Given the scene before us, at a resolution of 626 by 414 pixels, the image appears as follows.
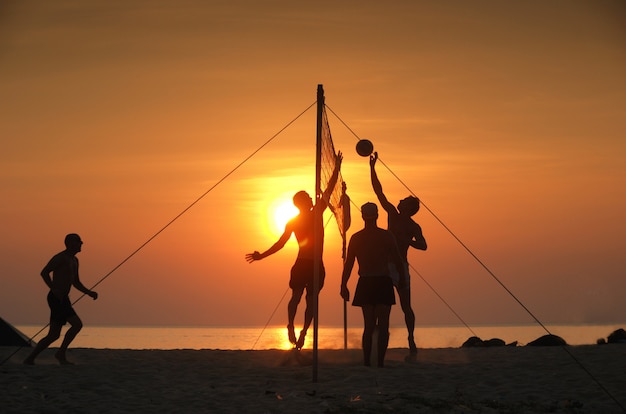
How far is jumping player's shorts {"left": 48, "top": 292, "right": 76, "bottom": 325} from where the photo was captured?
42.7 ft

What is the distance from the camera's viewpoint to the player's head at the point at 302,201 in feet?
45.1

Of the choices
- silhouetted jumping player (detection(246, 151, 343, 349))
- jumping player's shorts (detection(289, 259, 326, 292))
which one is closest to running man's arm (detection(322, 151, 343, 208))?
silhouetted jumping player (detection(246, 151, 343, 349))

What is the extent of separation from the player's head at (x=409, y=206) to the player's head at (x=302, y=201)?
4.71 feet

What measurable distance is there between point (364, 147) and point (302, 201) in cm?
152

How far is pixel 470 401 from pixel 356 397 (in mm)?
1313

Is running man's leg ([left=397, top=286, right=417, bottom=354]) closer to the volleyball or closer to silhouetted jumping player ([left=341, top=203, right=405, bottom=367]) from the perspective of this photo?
silhouetted jumping player ([left=341, top=203, right=405, bottom=367])

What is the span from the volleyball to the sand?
3.21m

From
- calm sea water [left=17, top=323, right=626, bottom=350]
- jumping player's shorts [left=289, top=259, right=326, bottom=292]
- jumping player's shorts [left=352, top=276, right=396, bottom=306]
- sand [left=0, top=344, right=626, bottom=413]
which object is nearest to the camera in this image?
sand [left=0, top=344, right=626, bottom=413]

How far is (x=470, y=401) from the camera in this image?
10742 millimetres

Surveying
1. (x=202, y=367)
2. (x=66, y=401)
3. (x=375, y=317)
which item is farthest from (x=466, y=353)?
(x=66, y=401)

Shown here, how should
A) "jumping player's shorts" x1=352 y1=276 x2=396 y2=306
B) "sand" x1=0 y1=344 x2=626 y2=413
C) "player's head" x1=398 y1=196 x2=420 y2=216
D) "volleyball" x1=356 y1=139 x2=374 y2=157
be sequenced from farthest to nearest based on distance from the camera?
"volleyball" x1=356 y1=139 x2=374 y2=157
"player's head" x1=398 y1=196 x2=420 y2=216
"jumping player's shorts" x1=352 y1=276 x2=396 y2=306
"sand" x1=0 y1=344 x2=626 y2=413

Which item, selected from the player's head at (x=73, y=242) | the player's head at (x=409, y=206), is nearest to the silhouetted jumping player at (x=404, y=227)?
the player's head at (x=409, y=206)

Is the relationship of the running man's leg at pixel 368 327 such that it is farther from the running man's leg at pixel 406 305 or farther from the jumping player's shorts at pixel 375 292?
the running man's leg at pixel 406 305

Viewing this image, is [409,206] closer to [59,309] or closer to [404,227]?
[404,227]
